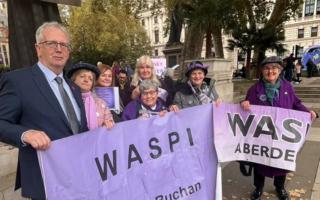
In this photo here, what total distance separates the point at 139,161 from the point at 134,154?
8 centimetres

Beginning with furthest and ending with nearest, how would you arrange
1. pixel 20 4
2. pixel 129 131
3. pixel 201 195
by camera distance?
pixel 20 4 → pixel 201 195 → pixel 129 131

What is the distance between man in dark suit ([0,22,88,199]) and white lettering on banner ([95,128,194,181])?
0.38 metres

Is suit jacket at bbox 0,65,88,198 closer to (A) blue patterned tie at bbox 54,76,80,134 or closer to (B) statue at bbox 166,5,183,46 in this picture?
(A) blue patterned tie at bbox 54,76,80,134

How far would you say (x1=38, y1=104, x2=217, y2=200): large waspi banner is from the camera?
212cm

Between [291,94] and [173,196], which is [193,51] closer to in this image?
[291,94]

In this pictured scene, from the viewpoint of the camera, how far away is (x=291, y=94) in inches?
134

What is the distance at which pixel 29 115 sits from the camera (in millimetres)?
1891

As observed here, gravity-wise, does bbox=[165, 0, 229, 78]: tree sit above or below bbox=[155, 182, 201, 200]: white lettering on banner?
above

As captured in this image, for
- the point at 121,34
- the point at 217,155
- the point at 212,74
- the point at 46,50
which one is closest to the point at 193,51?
the point at 212,74

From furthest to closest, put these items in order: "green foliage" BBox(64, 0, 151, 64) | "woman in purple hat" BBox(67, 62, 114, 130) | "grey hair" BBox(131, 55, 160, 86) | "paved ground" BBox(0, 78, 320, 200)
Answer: "green foliage" BBox(64, 0, 151, 64) < "paved ground" BBox(0, 78, 320, 200) < "grey hair" BBox(131, 55, 160, 86) < "woman in purple hat" BBox(67, 62, 114, 130)

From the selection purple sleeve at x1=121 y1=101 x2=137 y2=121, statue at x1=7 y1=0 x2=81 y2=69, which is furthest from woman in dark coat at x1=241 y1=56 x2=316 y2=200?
statue at x1=7 y1=0 x2=81 y2=69

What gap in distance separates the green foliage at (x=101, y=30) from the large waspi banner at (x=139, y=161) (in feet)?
82.1

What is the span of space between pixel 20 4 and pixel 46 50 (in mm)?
2969

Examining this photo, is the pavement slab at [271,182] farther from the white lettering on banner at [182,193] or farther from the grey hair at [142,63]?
the grey hair at [142,63]
